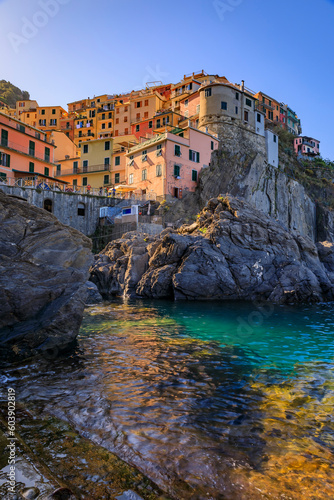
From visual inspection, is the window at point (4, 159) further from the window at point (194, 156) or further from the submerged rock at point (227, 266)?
the window at point (194, 156)

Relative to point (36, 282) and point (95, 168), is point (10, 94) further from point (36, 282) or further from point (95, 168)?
point (36, 282)

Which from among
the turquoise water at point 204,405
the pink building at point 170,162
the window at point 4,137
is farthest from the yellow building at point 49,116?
the turquoise water at point 204,405

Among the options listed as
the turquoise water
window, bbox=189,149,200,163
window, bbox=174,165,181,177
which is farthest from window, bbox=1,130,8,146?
the turquoise water

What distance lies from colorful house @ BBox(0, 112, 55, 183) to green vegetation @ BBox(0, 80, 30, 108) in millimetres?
59762

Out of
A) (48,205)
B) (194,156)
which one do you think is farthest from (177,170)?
(48,205)

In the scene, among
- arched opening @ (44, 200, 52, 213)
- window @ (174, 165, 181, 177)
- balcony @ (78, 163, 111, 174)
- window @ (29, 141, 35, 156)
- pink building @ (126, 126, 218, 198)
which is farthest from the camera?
balcony @ (78, 163, 111, 174)

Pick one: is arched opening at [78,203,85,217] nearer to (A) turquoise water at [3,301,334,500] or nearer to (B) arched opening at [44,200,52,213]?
(B) arched opening at [44,200,52,213]

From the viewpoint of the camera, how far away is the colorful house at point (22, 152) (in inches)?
1588

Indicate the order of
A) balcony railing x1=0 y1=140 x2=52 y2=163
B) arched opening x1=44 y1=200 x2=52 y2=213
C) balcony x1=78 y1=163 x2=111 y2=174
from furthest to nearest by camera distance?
balcony x1=78 y1=163 x2=111 y2=174, balcony railing x1=0 y1=140 x2=52 y2=163, arched opening x1=44 y1=200 x2=52 y2=213

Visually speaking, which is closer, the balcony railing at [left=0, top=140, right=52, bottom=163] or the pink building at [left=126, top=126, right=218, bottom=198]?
the balcony railing at [left=0, top=140, right=52, bottom=163]

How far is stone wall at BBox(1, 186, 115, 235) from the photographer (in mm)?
34344

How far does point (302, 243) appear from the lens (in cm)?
2625

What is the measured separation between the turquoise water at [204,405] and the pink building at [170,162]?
3435 cm

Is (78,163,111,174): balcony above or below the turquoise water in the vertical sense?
above
